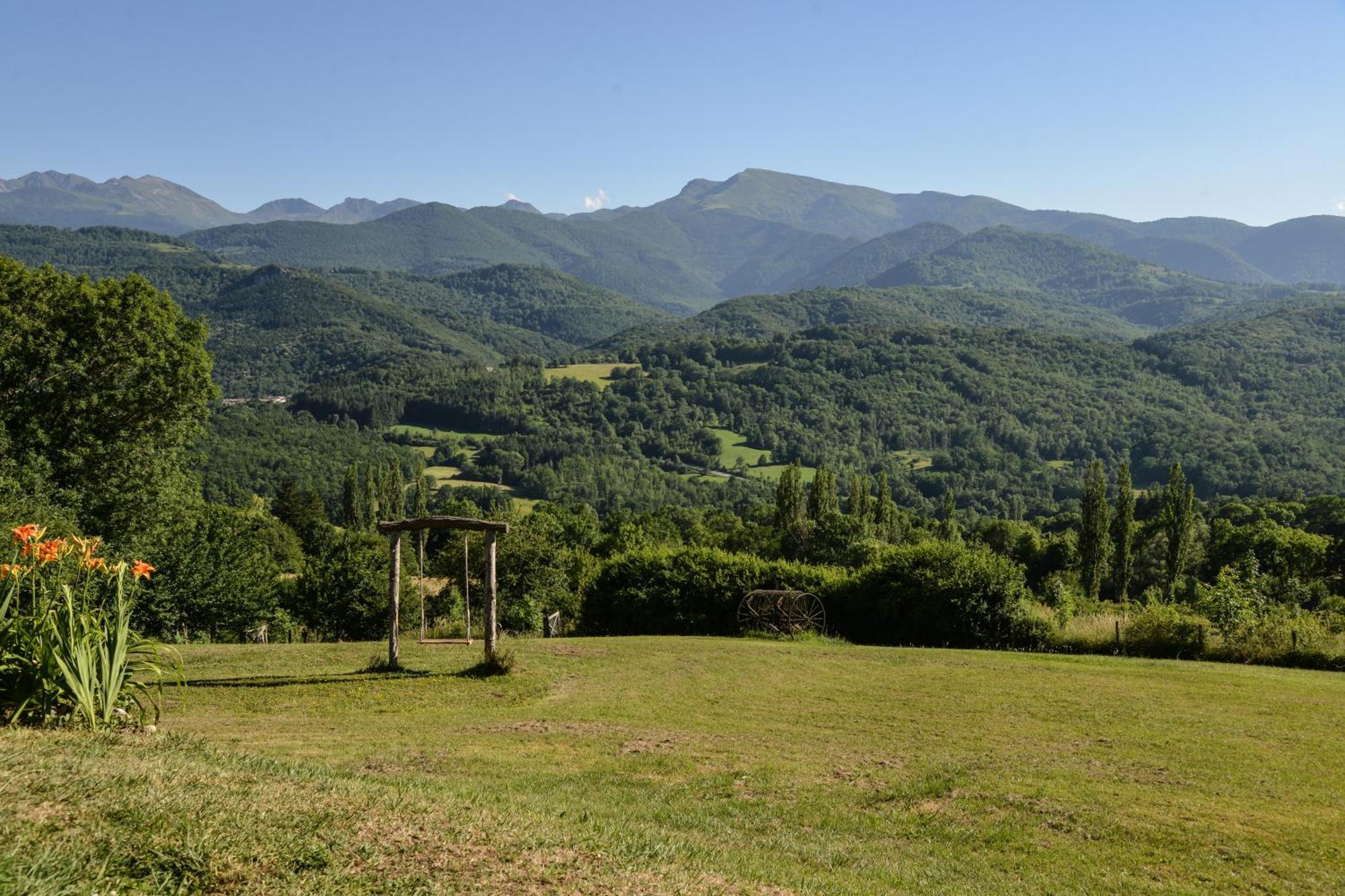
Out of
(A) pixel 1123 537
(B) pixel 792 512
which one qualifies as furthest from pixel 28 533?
(A) pixel 1123 537

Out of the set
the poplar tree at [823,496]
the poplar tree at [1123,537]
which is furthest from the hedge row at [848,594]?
the poplar tree at [1123,537]

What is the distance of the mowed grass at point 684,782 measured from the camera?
222 inches

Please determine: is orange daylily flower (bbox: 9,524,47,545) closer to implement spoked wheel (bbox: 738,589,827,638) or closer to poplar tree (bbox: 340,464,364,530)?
implement spoked wheel (bbox: 738,589,827,638)

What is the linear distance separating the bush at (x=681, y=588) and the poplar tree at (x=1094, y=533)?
42642 mm

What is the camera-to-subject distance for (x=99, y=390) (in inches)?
1043

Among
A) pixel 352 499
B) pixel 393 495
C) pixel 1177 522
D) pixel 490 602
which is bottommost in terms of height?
pixel 352 499

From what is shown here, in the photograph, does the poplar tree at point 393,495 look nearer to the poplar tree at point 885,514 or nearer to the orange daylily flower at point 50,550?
the poplar tree at point 885,514

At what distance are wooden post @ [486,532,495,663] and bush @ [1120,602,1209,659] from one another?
17.6m

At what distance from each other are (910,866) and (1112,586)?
245 feet

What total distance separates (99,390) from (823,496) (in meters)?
53.4

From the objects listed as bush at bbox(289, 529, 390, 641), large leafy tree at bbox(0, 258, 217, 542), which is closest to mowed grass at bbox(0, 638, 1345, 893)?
large leafy tree at bbox(0, 258, 217, 542)

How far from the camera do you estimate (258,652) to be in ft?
64.6

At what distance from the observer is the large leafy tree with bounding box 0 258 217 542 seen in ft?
84.0

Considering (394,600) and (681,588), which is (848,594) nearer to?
(681,588)
